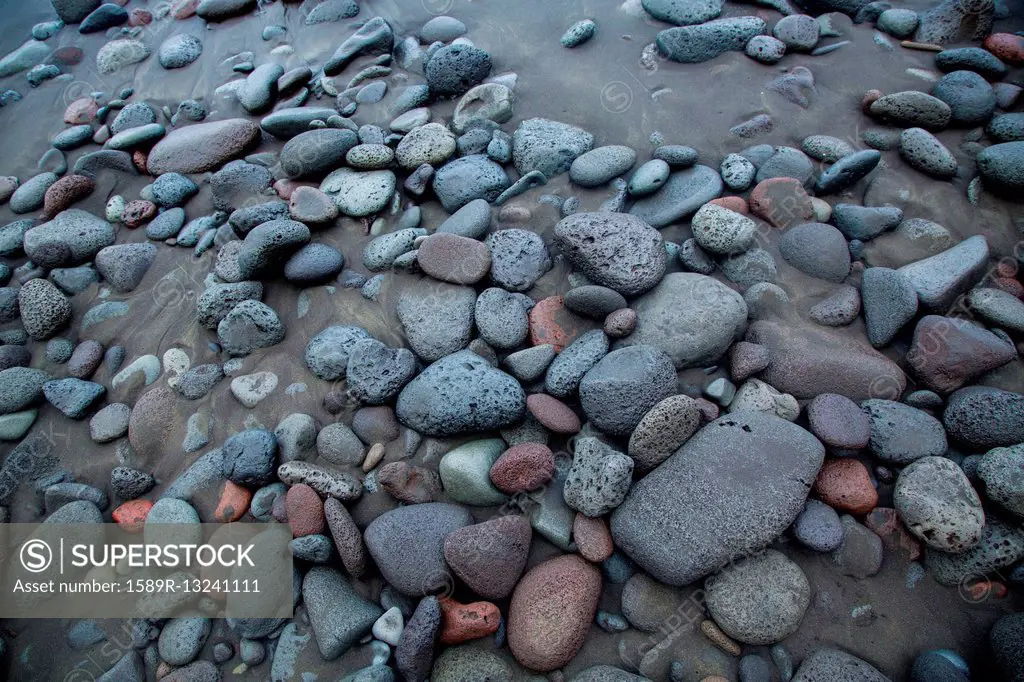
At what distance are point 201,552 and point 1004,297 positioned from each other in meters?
4.54

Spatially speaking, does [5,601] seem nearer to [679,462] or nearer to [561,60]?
[679,462]

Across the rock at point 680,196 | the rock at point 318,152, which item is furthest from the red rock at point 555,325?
the rock at point 318,152

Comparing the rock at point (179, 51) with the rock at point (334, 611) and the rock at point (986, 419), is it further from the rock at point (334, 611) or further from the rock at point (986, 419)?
the rock at point (986, 419)

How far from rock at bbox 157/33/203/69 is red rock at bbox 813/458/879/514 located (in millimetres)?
6320

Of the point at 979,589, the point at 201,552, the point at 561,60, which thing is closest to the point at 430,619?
the point at 201,552

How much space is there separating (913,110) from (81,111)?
7.04 metres

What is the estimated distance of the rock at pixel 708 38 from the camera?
4262mm

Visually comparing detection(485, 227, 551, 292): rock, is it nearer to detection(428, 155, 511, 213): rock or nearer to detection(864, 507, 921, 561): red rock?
detection(428, 155, 511, 213): rock

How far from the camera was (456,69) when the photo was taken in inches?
172

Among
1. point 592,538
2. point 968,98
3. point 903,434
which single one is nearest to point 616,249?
point 592,538

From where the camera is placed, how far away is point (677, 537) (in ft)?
8.20

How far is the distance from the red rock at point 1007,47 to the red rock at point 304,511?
557 cm

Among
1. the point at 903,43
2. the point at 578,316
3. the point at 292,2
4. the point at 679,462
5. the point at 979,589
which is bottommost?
the point at 979,589

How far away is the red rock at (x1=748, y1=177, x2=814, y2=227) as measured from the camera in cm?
344
